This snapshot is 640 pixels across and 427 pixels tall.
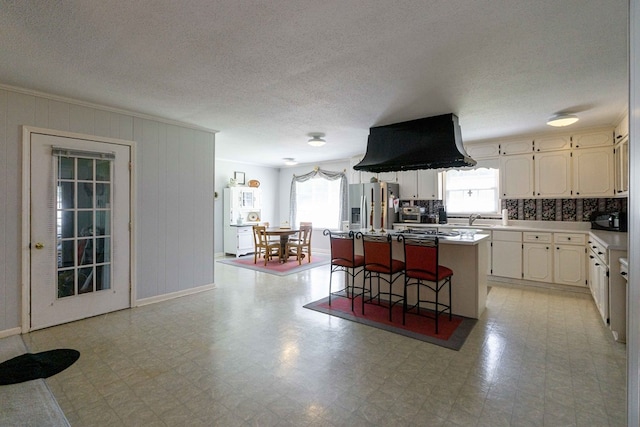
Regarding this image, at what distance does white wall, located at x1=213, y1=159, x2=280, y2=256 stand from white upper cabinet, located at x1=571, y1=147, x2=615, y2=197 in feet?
23.4

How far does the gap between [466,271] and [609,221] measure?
8.02 feet

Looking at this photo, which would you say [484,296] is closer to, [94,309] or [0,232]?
[94,309]

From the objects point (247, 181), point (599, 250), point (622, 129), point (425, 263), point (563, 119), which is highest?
point (563, 119)

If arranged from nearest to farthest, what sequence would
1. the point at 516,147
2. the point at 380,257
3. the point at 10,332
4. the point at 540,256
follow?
the point at 10,332
the point at 380,257
the point at 540,256
the point at 516,147

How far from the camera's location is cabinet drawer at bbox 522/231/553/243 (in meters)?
4.81

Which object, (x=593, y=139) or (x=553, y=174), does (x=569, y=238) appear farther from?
(x=593, y=139)

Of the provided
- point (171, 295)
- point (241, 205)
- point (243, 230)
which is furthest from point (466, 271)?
point (241, 205)

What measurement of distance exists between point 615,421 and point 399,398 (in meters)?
1.31

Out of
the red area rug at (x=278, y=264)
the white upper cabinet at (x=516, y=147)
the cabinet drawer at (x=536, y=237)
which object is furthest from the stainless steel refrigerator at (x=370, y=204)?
the cabinet drawer at (x=536, y=237)

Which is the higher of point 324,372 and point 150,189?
point 150,189

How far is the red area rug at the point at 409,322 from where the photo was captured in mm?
3105

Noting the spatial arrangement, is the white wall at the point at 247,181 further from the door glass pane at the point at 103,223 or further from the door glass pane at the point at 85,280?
the door glass pane at the point at 85,280

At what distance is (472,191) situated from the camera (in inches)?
234

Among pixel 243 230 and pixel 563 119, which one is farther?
pixel 243 230
